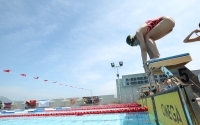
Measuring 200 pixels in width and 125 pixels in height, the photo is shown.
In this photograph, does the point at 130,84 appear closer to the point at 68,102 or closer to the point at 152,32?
the point at 68,102

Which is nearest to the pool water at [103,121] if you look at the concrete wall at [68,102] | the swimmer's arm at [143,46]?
the swimmer's arm at [143,46]

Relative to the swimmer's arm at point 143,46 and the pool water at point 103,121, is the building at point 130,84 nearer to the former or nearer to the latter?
the pool water at point 103,121

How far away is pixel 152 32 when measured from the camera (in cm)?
303

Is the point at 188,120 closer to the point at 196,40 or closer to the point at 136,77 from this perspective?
the point at 196,40

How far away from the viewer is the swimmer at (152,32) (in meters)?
2.92

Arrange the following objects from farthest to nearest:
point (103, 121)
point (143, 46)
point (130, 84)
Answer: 1. point (130, 84)
2. point (103, 121)
3. point (143, 46)

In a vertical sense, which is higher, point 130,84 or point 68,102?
point 130,84

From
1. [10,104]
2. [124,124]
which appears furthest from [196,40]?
[10,104]

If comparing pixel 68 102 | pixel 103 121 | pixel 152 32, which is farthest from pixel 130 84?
pixel 152 32

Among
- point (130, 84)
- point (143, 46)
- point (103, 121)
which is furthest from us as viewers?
point (130, 84)

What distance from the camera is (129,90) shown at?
27.6 meters

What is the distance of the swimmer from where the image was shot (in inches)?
115

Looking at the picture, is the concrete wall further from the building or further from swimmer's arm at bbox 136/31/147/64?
swimmer's arm at bbox 136/31/147/64

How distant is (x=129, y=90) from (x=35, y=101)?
16922 millimetres
